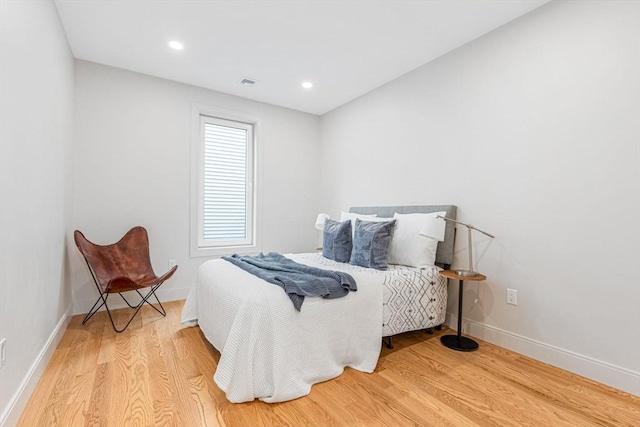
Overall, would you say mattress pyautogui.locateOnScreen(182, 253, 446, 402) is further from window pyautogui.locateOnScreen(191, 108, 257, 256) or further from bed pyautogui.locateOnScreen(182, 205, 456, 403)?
window pyautogui.locateOnScreen(191, 108, 257, 256)

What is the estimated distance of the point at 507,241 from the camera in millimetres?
2547

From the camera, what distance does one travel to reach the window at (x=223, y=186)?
400 cm

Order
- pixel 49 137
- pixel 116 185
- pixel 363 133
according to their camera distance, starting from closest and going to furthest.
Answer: pixel 49 137
pixel 116 185
pixel 363 133

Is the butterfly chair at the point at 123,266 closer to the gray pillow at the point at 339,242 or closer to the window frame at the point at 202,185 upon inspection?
the window frame at the point at 202,185

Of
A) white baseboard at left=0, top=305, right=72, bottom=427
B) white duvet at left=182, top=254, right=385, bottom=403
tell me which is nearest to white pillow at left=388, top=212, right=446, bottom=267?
white duvet at left=182, top=254, right=385, bottom=403

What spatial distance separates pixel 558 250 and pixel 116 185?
13.6ft

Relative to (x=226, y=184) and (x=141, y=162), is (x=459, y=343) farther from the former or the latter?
(x=141, y=162)

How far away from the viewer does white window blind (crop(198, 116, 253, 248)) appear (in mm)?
4098

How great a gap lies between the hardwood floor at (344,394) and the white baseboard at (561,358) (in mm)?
56

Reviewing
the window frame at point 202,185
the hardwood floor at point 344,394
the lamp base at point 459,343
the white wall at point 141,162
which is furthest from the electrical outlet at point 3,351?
the lamp base at point 459,343

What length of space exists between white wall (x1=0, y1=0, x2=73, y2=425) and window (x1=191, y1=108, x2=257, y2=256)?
1.45 m

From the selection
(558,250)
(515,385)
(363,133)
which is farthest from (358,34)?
(515,385)

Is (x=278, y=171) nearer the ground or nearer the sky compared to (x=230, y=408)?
nearer the sky

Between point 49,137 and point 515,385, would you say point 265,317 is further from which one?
point 49,137
